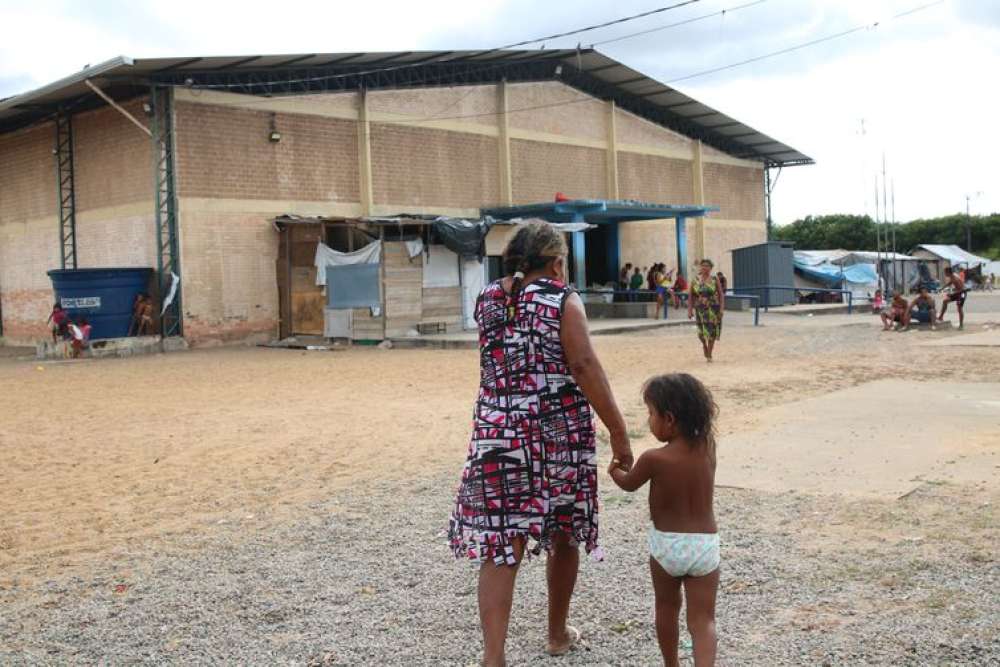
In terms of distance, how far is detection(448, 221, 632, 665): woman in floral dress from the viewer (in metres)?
3.42

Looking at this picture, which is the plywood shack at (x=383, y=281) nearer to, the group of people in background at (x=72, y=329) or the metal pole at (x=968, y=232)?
the group of people in background at (x=72, y=329)

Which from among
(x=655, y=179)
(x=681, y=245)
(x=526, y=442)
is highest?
(x=655, y=179)

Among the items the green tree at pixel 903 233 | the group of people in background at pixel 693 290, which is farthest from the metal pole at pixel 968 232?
the group of people in background at pixel 693 290

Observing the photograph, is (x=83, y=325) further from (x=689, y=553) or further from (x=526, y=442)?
(x=689, y=553)

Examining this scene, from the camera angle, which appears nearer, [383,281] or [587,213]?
[383,281]

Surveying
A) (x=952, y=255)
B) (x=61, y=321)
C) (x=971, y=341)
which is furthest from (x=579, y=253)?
(x=952, y=255)

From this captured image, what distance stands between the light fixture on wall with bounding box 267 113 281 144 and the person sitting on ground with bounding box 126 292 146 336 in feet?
14.2

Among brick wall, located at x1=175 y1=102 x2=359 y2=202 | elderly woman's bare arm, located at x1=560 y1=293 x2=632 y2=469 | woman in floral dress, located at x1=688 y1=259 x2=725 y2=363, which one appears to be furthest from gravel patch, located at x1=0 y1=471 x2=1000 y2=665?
brick wall, located at x1=175 y1=102 x2=359 y2=202

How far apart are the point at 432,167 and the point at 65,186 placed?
862cm

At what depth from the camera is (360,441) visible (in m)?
8.43

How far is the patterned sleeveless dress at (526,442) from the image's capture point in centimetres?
343

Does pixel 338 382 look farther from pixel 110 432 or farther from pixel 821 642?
pixel 821 642

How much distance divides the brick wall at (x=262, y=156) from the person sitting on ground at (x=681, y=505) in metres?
18.7

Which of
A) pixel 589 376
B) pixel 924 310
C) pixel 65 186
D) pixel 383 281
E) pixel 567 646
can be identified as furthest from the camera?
pixel 65 186
